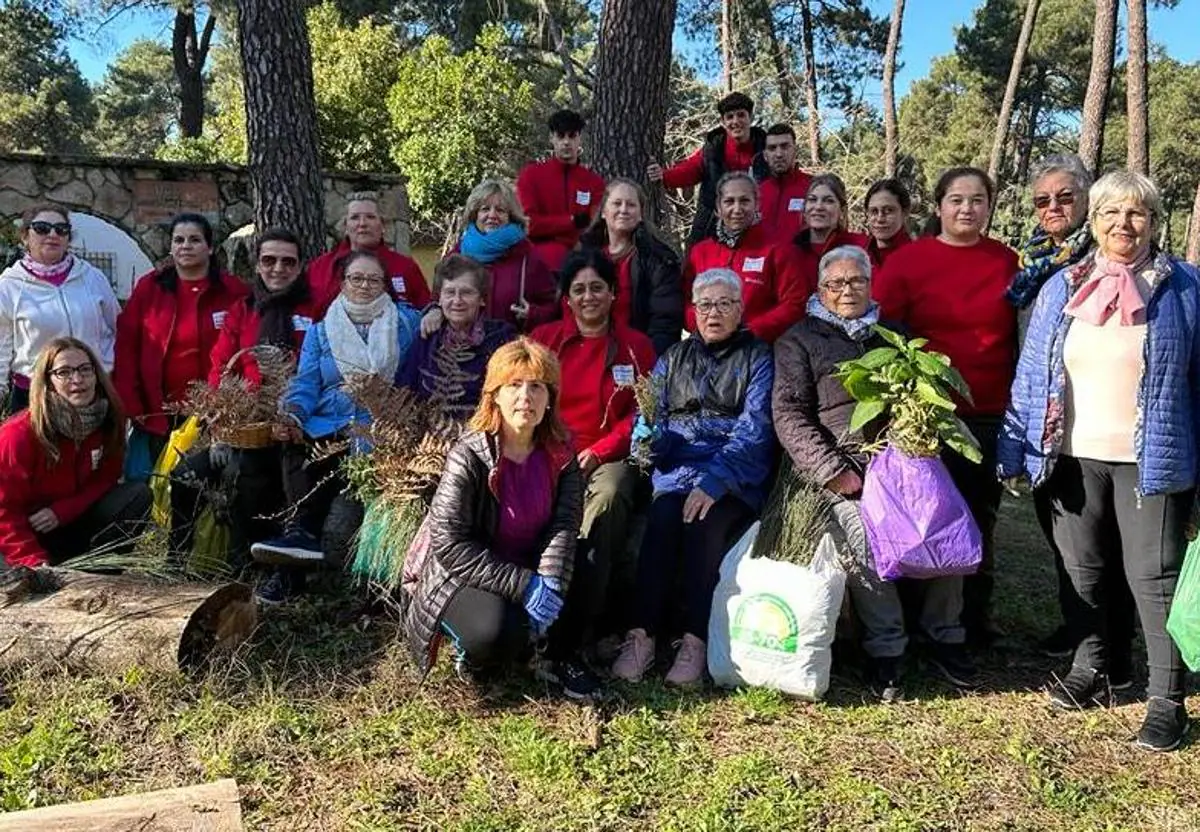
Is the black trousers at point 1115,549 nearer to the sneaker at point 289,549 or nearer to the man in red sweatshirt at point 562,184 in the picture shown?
the sneaker at point 289,549

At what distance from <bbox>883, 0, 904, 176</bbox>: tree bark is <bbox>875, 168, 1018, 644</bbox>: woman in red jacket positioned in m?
13.5

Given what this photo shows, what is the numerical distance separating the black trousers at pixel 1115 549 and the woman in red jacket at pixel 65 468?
3897 mm

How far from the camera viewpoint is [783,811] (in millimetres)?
2939

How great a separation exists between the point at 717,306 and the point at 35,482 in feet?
9.70

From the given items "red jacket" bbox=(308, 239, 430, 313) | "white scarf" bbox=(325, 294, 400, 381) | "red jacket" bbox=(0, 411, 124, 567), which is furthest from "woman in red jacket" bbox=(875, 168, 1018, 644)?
"red jacket" bbox=(0, 411, 124, 567)

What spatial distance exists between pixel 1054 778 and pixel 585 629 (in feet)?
5.66

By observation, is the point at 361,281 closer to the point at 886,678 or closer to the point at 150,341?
the point at 150,341

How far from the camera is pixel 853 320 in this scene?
152 inches

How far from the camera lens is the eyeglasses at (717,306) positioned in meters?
3.97

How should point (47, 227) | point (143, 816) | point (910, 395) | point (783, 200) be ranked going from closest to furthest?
1. point (143, 816)
2. point (910, 395)
3. point (47, 227)
4. point (783, 200)

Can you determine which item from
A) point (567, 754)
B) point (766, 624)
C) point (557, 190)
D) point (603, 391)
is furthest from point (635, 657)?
point (557, 190)

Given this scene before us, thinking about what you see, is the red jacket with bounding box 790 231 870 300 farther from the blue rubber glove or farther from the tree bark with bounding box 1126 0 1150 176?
the tree bark with bounding box 1126 0 1150 176

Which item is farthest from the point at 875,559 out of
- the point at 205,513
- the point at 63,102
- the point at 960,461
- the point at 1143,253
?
the point at 63,102

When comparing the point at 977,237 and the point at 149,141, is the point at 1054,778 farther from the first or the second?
the point at 149,141
